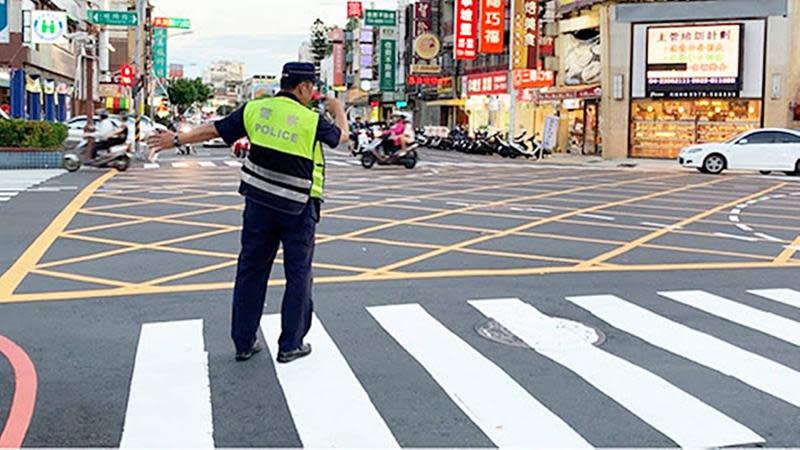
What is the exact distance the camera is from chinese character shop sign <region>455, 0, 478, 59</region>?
152ft

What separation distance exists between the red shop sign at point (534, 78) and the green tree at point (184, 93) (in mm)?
63410

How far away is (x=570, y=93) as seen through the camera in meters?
39.0

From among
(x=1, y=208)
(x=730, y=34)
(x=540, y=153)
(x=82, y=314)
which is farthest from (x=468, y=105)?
(x=82, y=314)

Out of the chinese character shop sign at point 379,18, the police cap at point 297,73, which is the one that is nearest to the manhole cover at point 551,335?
the police cap at point 297,73

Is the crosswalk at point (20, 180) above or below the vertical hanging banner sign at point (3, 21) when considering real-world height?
below

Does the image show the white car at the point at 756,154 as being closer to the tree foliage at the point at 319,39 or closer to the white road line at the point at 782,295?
the white road line at the point at 782,295

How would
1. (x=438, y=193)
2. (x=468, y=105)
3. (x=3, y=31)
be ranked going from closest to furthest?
(x=438, y=193) → (x=3, y=31) → (x=468, y=105)

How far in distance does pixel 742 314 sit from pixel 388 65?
71322 mm

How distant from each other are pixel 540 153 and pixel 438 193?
19034mm

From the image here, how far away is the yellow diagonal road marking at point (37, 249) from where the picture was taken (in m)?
8.05

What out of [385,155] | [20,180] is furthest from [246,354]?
[385,155]

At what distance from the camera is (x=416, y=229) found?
1212 centimetres

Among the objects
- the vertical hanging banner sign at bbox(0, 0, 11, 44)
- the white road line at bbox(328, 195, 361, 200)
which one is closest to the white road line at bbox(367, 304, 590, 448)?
the white road line at bbox(328, 195, 361, 200)

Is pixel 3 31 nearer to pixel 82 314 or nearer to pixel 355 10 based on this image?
pixel 82 314
